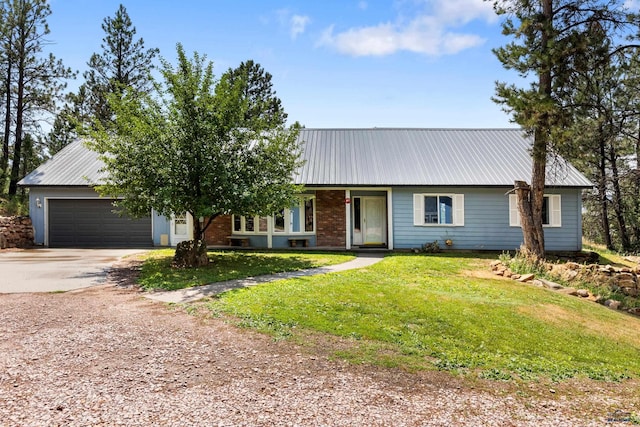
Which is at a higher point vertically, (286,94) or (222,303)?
(286,94)

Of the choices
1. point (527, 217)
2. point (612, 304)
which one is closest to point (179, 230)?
point (527, 217)

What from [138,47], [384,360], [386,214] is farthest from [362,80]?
[138,47]

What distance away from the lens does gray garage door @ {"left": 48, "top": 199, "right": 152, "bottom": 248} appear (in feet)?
55.6

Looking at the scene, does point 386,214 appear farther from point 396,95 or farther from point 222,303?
point 222,303

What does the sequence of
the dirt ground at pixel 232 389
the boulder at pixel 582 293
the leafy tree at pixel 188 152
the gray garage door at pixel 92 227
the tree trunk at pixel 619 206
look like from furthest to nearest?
the tree trunk at pixel 619 206
the gray garage door at pixel 92 227
the leafy tree at pixel 188 152
the boulder at pixel 582 293
the dirt ground at pixel 232 389

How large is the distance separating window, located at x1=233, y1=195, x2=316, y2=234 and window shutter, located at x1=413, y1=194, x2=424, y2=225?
13.3ft

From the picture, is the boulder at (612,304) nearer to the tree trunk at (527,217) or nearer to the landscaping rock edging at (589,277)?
the landscaping rock edging at (589,277)

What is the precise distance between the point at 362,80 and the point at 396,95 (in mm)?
1993

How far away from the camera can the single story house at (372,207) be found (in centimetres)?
1568

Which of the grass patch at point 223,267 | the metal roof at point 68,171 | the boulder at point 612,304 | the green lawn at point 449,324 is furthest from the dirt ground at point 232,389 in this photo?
the metal roof at point 68,171

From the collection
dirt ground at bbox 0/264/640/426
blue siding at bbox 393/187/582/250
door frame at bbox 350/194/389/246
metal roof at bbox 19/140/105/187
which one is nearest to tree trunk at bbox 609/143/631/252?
blue siding at bbox 393/187/582/250

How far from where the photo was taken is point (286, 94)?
93.5 ft

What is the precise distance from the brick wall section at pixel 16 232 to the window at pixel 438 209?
15.9 meters

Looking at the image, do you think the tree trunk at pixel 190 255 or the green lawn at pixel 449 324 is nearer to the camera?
the green lawn at pixel 449 324
